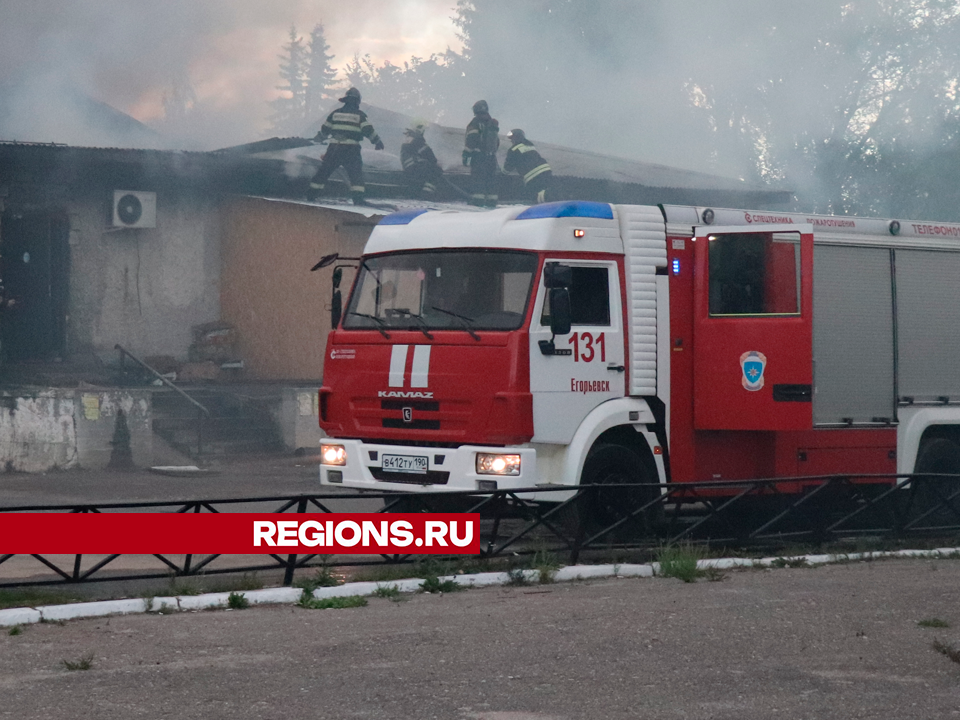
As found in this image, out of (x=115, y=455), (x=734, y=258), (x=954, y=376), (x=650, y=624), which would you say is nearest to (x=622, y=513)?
(x=734, y=258)

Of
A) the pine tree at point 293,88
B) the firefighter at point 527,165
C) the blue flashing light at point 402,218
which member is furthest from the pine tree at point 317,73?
the blue flashing light at point 402,218

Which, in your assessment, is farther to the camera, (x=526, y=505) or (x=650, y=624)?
(x=526, y=505)

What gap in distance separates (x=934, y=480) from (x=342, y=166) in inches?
556

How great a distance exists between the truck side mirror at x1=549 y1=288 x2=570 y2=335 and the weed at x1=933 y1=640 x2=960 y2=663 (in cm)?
396

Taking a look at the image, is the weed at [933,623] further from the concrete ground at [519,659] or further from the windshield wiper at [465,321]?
the windshield wiper at [465,321]

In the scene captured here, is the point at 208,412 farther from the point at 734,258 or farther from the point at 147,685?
the point at 147,685

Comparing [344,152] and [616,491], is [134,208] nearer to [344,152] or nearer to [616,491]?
[344,152]

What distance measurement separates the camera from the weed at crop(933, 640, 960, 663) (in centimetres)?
655

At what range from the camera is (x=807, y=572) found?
31.3 ft

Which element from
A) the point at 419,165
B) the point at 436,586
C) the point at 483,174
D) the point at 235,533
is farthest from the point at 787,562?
the point at 483,174

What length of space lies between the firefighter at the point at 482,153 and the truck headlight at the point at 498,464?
16567mm

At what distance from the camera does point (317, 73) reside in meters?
98.0

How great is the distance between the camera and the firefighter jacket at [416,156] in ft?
82.2

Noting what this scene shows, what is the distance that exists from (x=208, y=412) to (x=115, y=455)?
2011 millimetres
